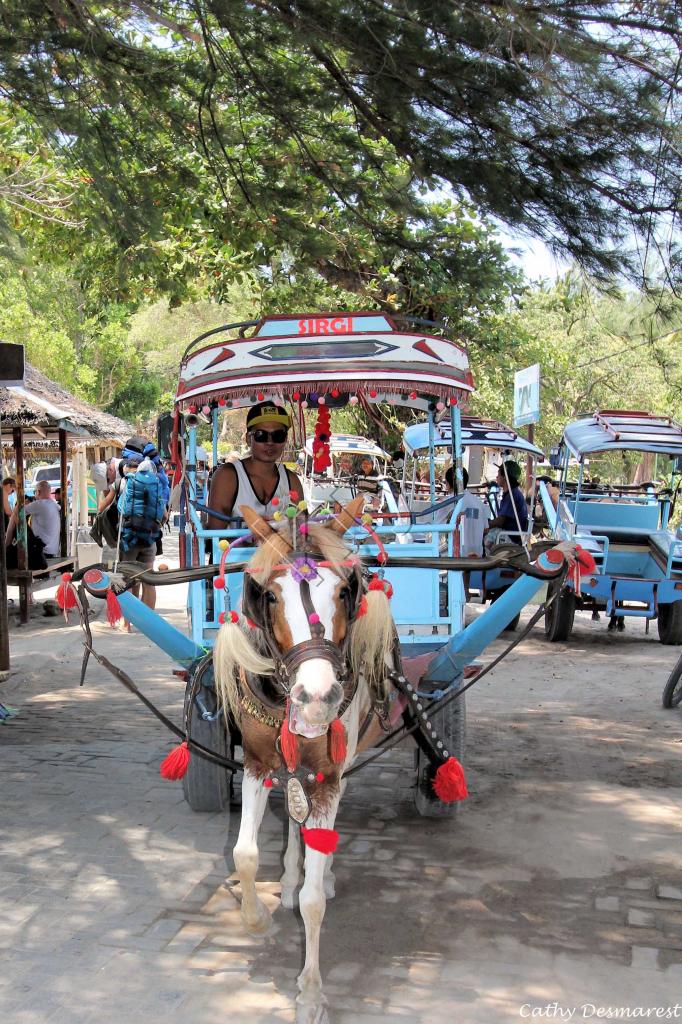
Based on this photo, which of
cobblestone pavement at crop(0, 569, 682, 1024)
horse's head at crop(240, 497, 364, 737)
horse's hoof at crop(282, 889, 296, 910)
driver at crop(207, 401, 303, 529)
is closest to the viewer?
horse's head at crop(240, 497, 364, 737)

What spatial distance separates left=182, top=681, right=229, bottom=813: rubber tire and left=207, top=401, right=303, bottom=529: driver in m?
1.22

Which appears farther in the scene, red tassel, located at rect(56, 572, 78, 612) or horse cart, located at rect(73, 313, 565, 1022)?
red tassel, located at rect(56, 572, 78, 612)

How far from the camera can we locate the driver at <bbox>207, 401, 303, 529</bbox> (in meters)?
5.96

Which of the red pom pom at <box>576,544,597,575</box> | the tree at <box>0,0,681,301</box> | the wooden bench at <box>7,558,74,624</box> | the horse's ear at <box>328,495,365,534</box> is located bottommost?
the wooden bench at <box>7,558,74,624</box>

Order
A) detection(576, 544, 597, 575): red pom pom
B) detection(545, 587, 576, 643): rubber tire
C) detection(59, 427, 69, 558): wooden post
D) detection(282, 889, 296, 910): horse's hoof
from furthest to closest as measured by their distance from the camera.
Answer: detection(59, 427, 69, 558): wooden post < detection(545, 587, 576, 643): rubber tire < detection(282, 889, 296, 910): horse's hoof < detection(576, 544, 597, 575): red pom pom

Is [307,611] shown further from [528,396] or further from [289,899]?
[528,396]

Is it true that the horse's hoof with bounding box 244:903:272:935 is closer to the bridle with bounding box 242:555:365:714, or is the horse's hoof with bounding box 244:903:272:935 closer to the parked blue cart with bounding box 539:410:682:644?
the bridle with bounding box 242:555:365:714

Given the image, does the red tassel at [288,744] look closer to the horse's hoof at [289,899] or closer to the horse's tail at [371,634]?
the horse's tail at [371,634]

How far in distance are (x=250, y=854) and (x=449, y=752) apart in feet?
6.28

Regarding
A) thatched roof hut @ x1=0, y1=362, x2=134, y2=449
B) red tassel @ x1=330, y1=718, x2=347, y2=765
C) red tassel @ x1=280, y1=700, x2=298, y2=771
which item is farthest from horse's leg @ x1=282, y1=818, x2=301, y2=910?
thatched roof hut @ x1=0, y1=362, x2=134, y2=449

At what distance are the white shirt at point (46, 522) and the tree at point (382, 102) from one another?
24.1ft

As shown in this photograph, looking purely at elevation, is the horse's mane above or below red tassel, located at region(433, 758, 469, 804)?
above

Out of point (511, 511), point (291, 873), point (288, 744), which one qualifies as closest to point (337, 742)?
point (288, 744)

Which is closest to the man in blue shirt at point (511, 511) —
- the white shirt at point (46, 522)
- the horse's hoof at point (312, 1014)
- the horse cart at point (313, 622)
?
the white shirt at point (46, 522)
